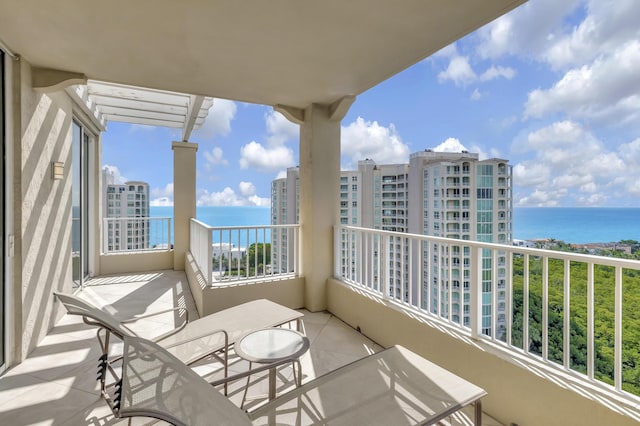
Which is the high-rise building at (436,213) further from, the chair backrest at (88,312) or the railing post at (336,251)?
the chair backrest at (88,312)

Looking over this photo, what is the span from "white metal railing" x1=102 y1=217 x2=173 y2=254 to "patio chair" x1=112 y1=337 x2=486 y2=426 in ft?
20.3

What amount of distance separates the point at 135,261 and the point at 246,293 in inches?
154

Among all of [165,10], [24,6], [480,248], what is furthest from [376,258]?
[24,6]

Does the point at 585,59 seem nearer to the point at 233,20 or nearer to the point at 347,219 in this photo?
the point at 347,219

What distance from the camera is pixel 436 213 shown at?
6.41 metres

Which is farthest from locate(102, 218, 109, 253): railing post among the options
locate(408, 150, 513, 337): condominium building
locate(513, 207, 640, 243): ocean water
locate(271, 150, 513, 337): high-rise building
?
locate(513, 207, 640, 243): ocean water

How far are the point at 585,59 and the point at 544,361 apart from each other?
11.5 metres

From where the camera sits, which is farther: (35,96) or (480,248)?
(35,96)

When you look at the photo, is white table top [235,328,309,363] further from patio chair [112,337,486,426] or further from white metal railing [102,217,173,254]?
white metal railing [102,217,173,254]

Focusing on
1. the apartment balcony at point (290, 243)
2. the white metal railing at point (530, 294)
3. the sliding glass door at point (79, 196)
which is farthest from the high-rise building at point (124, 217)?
the white metal railing at point (530, 294)

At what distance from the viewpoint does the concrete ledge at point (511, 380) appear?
5.42 feet

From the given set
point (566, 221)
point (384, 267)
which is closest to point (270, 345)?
point (384, 267)

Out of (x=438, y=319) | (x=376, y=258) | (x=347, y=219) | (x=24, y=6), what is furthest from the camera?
(x=347, y=219)

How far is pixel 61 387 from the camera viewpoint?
2.46 meters
